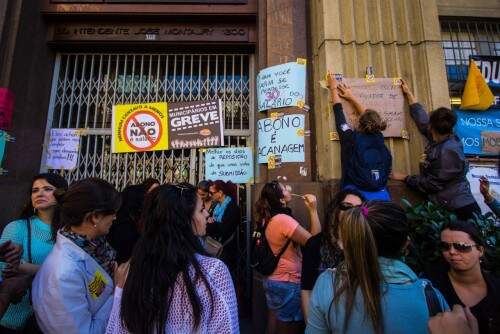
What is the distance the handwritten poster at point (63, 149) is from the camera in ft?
17.7

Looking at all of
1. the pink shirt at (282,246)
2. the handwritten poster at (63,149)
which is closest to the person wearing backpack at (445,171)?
the pink shirt at (282,246)

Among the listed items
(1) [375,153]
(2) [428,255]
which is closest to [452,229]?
(2) [428,255]

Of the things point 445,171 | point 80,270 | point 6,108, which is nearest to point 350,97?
point 445,171

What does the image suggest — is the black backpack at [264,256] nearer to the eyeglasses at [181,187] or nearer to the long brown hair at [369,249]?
the long brown hair at [369,249]

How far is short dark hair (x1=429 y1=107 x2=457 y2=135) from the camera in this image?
3818 mm

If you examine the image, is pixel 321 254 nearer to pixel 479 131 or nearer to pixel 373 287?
pixel 373 287

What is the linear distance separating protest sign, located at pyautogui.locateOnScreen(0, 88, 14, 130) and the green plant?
17.3 feet

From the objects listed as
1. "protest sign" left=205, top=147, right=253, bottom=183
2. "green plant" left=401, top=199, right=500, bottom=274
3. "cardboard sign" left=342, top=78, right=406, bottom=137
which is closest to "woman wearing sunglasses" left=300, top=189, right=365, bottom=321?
"green plant" left=401, top=199, right=500, bottom=274

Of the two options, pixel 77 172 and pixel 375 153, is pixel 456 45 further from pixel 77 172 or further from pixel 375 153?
pixel 77 172

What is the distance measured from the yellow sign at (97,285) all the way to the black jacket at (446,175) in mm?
3425

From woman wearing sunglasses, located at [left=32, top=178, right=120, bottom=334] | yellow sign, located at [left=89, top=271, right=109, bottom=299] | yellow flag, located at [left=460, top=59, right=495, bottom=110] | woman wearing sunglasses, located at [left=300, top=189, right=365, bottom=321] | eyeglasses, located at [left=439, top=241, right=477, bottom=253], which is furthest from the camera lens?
yellow flag, located at [left=460, top=59, right=495, bottom=110]

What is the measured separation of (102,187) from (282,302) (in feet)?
6.18

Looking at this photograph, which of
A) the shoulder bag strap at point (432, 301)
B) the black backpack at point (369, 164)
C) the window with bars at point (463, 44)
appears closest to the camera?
the shoulder bag strap at point (432, 301)

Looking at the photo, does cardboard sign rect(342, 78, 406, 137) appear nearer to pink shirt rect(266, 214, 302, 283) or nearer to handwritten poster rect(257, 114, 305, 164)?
handwritten poster rect(257, 114, 305, 164)
